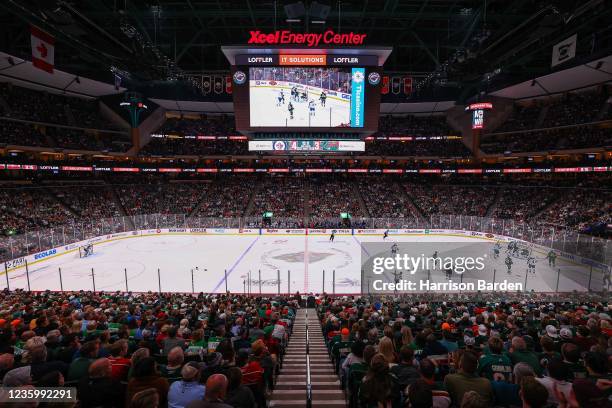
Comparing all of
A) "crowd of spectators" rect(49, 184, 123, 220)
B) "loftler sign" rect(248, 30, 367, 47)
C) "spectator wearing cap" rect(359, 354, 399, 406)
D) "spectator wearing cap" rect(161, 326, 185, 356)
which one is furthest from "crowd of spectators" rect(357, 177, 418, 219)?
"spectator wearing cap" rect(359, 354, 399, 406)

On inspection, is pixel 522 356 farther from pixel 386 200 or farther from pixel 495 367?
pixel 386 200

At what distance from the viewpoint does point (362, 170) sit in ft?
163

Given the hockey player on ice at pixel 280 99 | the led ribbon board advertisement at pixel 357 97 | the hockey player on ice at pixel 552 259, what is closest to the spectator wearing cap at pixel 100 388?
the hockey player on ice at pixel 280 99

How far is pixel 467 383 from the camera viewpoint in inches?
138

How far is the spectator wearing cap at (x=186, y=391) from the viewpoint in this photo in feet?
11.4

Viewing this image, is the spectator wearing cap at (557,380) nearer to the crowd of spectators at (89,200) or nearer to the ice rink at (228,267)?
the ice rink at (228,267)

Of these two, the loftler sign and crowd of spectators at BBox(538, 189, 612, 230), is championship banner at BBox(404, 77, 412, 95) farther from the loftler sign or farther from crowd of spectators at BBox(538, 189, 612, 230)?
crowd of spectators at BBox(538, 189, 612, 230)

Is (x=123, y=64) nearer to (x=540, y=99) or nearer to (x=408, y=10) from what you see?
(x=408, y=10)

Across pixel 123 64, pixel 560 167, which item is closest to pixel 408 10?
pixel 123 64

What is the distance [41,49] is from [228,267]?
1567cm

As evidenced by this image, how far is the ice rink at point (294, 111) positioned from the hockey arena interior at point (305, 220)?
0.13 m

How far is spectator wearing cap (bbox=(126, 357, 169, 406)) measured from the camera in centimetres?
350

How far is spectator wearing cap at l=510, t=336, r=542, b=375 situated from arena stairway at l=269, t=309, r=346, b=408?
2719 mm

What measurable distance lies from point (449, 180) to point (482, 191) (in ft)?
22.0
